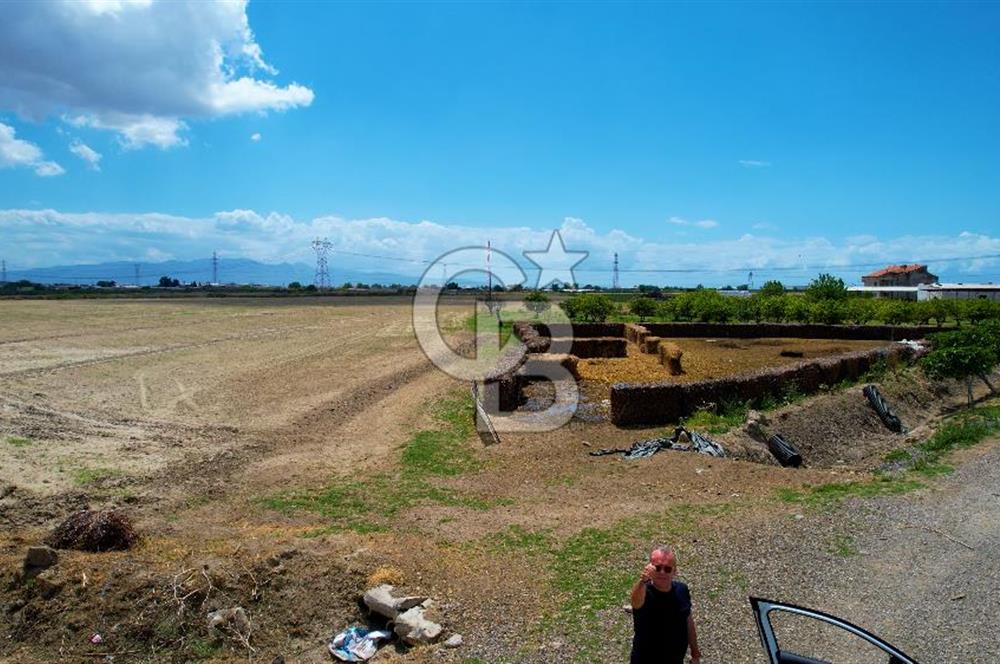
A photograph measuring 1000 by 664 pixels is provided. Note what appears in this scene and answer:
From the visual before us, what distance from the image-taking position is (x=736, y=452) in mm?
12695

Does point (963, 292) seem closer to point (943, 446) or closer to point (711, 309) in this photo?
point (711, 309)

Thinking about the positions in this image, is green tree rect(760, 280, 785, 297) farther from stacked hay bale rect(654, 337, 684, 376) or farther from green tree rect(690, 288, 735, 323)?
stacked hay bale rect(654, 337, 684, 376)

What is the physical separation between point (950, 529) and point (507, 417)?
902cm

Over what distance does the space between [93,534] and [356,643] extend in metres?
3.39

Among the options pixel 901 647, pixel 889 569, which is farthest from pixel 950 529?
pixel 901 647

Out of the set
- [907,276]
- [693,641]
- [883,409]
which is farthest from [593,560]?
[907,276]

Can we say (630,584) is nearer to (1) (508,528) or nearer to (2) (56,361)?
(1) (508,528)

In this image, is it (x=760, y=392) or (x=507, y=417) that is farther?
(x=760, y=392)

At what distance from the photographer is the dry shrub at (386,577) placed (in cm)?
676

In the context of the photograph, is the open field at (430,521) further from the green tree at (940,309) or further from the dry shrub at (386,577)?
the green tree at (940,309)

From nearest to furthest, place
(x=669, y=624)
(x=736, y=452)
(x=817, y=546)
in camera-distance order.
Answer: (x=669, y=624) → (x=817, y=546) → (x=736, y=452)

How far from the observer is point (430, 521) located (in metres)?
9.05

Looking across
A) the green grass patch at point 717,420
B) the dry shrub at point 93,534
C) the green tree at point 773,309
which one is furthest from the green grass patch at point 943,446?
the green tree at point 773,309

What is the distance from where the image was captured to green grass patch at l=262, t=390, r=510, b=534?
9.28 m
